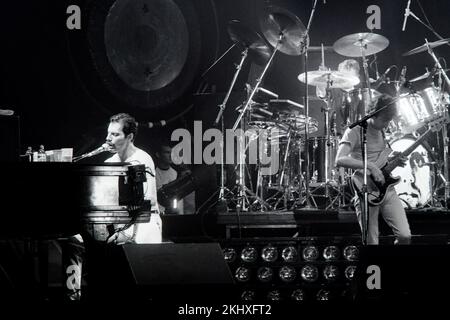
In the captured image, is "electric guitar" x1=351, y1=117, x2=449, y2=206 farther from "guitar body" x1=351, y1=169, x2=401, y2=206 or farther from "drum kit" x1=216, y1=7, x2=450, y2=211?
"drum kit" x1=216, y1=7, x2=450, y2=211

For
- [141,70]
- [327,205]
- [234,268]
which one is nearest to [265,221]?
[234,268]

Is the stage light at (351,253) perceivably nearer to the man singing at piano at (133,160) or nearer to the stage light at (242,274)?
the stage light at (242,274)

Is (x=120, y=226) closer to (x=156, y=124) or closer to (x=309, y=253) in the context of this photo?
(x=309, y=253)

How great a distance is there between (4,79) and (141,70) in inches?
67.1

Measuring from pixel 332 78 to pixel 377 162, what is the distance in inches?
95.9

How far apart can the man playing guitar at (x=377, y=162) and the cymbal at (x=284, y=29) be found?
1.88 m

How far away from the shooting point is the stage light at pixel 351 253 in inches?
231

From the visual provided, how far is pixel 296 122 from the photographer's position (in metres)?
7.25

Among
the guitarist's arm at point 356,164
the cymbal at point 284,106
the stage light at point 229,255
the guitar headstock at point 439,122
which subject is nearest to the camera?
the guitarist's arm at point 356,164

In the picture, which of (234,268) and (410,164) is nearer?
(234,268)

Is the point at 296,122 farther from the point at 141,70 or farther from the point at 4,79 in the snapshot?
the point at 4,79

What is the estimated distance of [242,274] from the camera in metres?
5.67

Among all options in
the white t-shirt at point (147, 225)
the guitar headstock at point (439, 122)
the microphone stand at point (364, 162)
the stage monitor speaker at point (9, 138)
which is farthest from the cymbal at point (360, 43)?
the stage monitor speaker at point (9, 138)

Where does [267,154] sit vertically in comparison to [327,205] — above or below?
above
